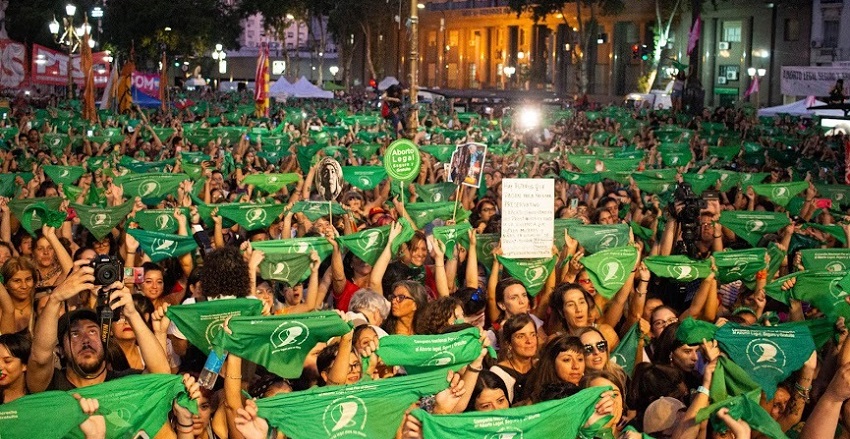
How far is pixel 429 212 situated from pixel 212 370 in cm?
572

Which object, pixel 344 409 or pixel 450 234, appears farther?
pixel 450 234

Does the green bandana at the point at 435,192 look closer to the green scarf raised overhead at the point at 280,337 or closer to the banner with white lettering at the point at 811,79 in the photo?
the green scarf raised overhead at the point at 280,337

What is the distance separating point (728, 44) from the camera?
227ft

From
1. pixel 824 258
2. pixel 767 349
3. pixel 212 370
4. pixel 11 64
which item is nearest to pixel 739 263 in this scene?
pixel 824 258

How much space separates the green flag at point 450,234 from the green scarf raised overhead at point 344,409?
13.5ft

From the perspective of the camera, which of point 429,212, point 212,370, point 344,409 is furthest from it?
point 429,212

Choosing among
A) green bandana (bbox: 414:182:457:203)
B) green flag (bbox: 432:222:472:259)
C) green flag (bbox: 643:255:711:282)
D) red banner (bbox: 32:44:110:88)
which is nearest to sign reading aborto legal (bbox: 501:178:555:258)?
green flag (bbox: 432:222:472:259)

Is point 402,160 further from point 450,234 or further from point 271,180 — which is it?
point 450,234

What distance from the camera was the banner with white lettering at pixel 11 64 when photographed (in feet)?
114

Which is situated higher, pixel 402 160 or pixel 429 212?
pixel 402 160

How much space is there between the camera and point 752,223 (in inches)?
435

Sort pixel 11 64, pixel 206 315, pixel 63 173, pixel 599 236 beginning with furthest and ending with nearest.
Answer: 1. pixel 11 64
2. pixel 63 173
3. pixel 599 236
4. pixel 206 315

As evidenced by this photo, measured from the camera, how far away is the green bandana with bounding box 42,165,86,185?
46.5 ft

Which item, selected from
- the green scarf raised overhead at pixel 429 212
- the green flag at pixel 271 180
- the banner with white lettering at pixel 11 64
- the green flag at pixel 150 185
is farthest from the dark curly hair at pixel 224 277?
the banner with white lettering at pixel 11 64
